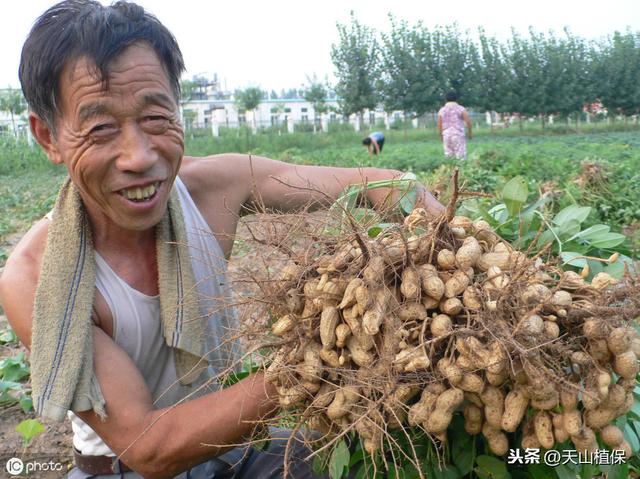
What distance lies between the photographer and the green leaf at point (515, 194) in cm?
149

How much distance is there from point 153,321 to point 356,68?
3246 cm

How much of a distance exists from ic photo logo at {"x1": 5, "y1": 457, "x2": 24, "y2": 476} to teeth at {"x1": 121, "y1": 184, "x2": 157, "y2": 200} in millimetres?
1679

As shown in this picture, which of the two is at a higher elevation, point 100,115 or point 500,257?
point 100,115

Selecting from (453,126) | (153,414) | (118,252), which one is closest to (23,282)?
(118,252)

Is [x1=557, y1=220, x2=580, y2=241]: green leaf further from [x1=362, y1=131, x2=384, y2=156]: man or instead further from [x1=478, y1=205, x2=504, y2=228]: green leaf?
[x1=362, y1=131, x2=384, y2=156]: man

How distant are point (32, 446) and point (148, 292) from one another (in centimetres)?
168

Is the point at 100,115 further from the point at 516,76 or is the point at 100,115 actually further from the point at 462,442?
the point at 516,76

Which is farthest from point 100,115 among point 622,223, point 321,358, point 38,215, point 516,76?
point 516,76

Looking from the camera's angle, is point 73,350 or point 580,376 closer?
point 580,376

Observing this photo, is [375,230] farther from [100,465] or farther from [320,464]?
[100,465]

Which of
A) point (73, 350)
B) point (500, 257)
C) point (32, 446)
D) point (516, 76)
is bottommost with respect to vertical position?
point (32, 446)

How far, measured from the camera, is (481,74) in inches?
1286

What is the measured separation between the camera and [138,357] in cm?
173

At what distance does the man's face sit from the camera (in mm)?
1470
